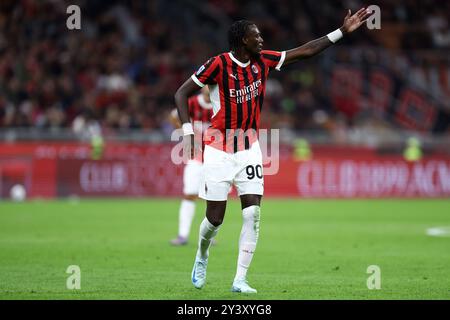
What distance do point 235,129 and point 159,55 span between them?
21839 millimetres

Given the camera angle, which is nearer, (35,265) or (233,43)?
(233,43)

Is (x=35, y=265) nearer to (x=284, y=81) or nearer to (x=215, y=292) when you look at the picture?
(x=215, y=292)

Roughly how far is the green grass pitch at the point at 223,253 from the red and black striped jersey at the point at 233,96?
158 cm

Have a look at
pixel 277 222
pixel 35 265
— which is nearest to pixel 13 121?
pixel 277 222

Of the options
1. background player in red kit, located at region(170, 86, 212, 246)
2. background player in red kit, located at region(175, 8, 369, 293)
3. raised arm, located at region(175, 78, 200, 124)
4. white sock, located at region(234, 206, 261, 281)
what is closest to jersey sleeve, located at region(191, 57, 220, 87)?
background player in red kit, located at region(175, 8, 369, 293)

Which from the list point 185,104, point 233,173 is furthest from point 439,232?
point 185,104

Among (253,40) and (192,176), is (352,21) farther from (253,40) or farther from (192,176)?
(192,176)

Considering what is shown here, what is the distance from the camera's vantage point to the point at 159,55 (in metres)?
30.3

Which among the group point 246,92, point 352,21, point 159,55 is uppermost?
point 159,55

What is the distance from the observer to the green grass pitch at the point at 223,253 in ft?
28.8

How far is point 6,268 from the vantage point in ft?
34.6

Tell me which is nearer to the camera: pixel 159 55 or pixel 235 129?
pixel 235 129
